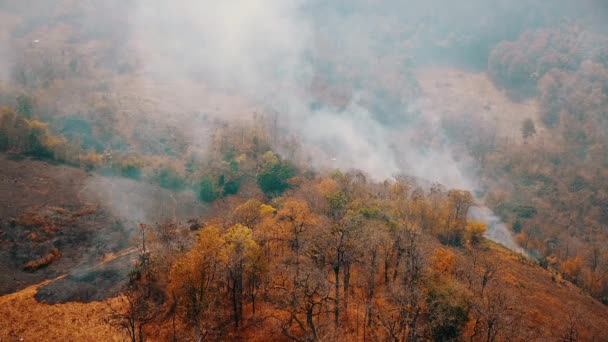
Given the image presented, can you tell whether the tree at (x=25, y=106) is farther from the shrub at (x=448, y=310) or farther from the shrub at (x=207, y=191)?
the shrub at (x=448, y=310)

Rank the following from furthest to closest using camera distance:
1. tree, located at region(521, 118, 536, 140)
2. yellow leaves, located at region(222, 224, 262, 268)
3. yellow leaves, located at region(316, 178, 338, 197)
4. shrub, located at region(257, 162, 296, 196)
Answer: tree, located at region(521, 118, 536, 140) < shrub, located at region(257, 162, 296, 196) < yellow leaves, located at region(316, 178, 338, 197) < yellow leaves, located at region(222, 224, 262, 268)

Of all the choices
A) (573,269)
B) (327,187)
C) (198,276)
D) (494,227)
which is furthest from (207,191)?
(494,227)

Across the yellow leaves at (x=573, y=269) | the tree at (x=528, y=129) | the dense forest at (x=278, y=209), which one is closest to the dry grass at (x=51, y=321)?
the dense forest at (x=278, y=209)

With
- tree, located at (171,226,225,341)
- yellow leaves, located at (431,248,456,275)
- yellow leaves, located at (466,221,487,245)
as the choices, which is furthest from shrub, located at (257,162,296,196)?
tree, located at (171,226,225,341)

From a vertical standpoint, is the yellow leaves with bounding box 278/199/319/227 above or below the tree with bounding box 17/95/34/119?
below

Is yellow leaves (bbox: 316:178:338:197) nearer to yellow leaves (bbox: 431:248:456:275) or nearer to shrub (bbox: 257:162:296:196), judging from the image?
shrub (bbox: 257:162:296:196)

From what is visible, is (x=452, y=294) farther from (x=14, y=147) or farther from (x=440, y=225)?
(x=14, y=147)
